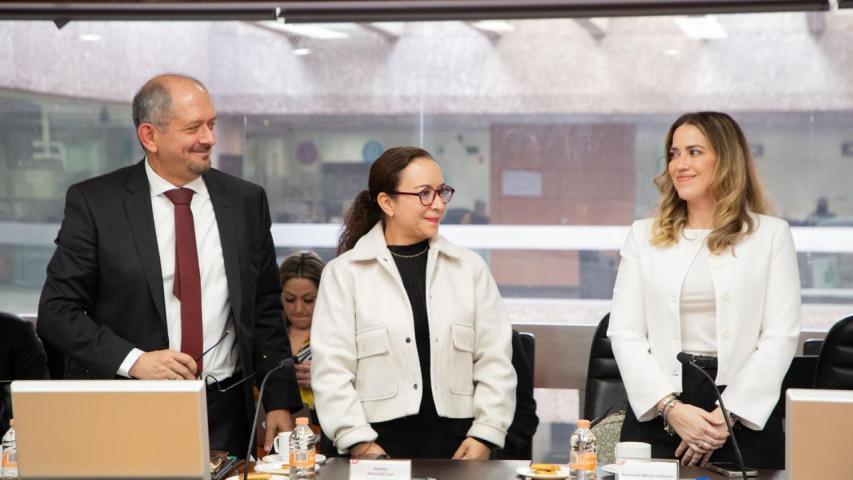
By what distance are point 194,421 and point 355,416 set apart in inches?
45.0

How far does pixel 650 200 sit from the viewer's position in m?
4.61

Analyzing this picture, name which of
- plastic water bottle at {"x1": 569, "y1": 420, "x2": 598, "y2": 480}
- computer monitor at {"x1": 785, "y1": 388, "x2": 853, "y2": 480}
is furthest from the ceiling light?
computer monitor at {"x1": 785, "y1": 388, "x2": 853, "y2": 480}

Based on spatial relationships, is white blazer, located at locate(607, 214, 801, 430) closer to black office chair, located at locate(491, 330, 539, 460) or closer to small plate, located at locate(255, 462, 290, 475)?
black office chair, located at locate(491, 330, 539, 460)

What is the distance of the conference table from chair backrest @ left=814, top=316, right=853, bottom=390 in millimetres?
859

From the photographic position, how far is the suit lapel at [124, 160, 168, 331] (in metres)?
3.07

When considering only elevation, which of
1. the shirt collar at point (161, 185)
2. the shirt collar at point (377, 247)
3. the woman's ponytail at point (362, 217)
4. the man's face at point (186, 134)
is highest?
the man's face at point (186, 134)

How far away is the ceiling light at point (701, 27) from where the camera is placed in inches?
175

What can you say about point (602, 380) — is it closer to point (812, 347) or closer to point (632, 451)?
point (812, 347)

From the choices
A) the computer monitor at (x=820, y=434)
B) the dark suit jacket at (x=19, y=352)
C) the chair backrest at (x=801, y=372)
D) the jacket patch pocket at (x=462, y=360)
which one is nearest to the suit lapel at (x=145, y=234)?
the jacket patch pocket at (x=462, y=360)

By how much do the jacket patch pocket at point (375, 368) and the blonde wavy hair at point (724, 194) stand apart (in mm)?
875

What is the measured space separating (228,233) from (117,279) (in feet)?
1.18

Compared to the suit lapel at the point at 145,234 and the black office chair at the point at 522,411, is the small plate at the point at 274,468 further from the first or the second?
the black office chair at the point at 522,411

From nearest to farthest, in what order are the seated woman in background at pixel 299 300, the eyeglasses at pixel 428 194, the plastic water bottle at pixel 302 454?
the plastic water bottle at pixel 302 454, the eyeglasses at pixel 428 194, the seated woman in background at pixel 299 300

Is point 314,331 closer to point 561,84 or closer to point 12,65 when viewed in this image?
point 561,84
